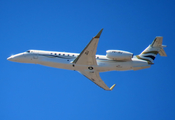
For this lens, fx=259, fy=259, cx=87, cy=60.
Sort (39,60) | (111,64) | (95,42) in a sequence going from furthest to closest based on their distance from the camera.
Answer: (39,60), (111,64), (95,42)

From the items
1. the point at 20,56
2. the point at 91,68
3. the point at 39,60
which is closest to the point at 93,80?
the point at 91,68

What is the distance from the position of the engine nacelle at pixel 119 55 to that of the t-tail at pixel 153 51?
108 inches

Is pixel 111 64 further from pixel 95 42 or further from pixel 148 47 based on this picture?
pixel 148 47

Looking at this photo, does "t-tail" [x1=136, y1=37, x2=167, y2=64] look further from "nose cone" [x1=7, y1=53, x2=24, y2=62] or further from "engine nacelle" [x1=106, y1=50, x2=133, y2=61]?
"nose cone" [x1=7, y1=53, x2=24, y2=62]

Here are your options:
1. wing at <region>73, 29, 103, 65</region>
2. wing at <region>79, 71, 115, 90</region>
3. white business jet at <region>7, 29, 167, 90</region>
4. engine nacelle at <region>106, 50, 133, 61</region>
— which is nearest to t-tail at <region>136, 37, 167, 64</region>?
white business jet at <region>7, 29, 167, 90</region>

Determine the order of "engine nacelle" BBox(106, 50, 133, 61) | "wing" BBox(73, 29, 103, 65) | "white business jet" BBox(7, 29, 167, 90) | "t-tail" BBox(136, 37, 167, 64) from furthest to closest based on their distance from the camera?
"t-tail" BBox(136, 37, 167, 64) → "white business jet" BBox(7, 29, 167, 90) → "engine nacelle" BBox(106, 50, 133, 61) → "wing" BBox(73, 29, 103, 65)

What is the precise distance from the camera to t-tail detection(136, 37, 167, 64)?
30766mm

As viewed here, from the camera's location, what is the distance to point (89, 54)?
94.0 ft

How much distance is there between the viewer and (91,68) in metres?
30.0

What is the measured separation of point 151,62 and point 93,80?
7365 millimetres

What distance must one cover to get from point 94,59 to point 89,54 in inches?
35.0

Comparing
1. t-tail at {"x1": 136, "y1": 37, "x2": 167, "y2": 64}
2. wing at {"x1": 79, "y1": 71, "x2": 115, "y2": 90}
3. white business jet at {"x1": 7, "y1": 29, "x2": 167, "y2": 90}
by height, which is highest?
t-tail at {"x1": 136, "y1": 37, "x2": 167, "y2": 64}

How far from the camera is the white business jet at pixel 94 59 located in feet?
94.2

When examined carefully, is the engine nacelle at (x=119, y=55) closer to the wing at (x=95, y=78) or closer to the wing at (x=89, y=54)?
the wing at (x=89, y=54)
